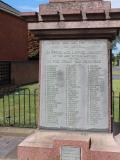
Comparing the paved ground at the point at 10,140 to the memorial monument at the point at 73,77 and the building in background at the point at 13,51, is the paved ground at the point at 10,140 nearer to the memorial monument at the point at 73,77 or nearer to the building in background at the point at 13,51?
the memorial monument at the point at 73,77

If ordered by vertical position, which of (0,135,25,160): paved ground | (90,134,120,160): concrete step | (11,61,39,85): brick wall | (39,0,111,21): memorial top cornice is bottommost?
(0,135,25,160): paved ground

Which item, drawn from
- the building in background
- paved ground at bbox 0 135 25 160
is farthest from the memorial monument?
the building in background

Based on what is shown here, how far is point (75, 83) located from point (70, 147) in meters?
1.09

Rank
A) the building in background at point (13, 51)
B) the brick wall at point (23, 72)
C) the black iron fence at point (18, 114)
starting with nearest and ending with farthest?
the black iron fence at point (18, 114), the building in background at point (13, 51), the brick wall at point (23, 72)

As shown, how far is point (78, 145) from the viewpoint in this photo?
20.7 ft

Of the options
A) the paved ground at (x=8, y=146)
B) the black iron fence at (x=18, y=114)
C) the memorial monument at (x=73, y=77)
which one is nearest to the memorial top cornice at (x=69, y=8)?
the memorial monument at (x=73, y=77)

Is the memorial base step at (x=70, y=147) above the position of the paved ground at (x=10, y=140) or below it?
above

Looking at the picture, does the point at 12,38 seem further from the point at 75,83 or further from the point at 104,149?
the point at 104,149

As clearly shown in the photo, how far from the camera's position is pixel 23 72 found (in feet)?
101

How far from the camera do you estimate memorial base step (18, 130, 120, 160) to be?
630 cm

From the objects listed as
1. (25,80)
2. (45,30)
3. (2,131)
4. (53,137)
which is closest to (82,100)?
(53,137)

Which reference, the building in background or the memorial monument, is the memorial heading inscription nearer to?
the memorial monument

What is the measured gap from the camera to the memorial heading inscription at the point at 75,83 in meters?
6.72

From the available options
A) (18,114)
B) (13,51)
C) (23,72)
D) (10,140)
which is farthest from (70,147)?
(23,72)
